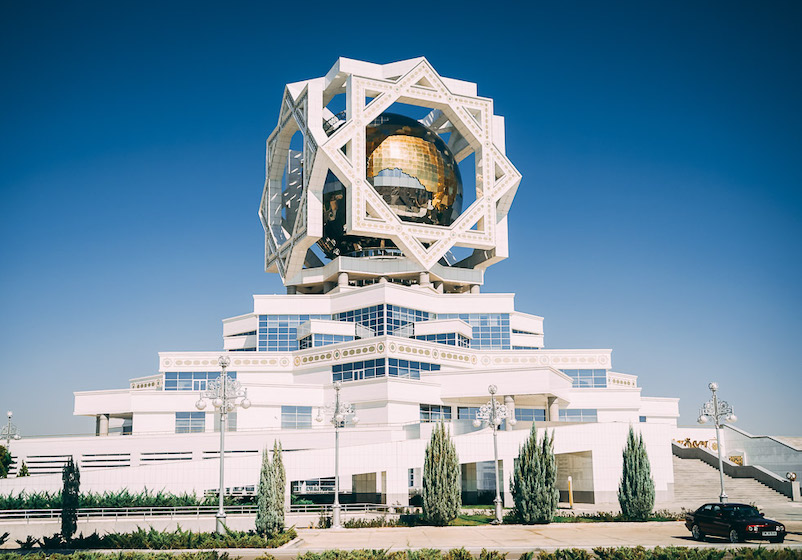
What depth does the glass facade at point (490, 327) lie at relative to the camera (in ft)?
209

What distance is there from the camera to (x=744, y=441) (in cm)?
5322

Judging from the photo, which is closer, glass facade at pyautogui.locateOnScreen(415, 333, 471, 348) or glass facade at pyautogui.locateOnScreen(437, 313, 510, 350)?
glass facade at pyautogui.locateOnScreen(415, 333, 471, 348)

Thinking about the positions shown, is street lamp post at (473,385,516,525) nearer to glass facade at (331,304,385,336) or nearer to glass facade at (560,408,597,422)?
glass facade at (331,304,385,336)

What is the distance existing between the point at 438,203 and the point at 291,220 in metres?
14.3

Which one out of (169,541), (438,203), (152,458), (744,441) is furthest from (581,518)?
(438,203)

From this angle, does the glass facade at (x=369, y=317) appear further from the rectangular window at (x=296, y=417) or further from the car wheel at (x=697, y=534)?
the car wheel at (x=697, y=534)

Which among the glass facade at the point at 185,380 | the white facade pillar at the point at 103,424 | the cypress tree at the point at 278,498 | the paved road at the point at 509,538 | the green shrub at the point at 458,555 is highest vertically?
the glass facade at the point at 185,380

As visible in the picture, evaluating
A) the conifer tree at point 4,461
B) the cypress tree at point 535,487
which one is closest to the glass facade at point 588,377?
the cypress tree at point 535,487

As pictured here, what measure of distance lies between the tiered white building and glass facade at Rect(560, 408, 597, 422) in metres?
0.11

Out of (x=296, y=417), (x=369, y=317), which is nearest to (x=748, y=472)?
(x=369, y=317)

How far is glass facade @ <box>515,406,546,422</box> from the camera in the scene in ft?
189

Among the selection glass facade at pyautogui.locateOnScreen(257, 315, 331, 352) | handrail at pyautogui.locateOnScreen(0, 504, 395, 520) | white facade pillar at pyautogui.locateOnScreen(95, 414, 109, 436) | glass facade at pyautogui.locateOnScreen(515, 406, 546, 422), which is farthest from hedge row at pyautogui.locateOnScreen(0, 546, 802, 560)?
glass facade at pyautogui.locateOnScreen(257, 315, 331, 352)

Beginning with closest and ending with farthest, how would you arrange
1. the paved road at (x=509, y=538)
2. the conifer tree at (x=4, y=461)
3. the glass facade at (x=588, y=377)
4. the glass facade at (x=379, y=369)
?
1. the paved road at (x=509, y=538)
2. the conifer tree at (x=4, y=461)
3. the glass facade at (x=379, y=369)
4. the glass facade at (x=588, y=377)

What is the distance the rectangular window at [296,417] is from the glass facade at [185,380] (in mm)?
6069
